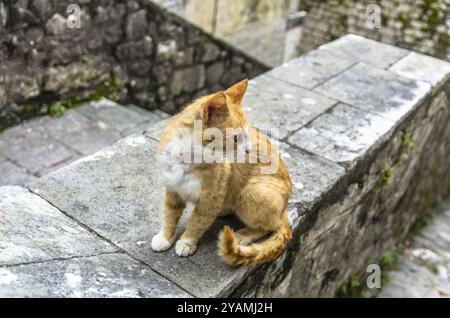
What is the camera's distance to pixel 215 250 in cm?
212

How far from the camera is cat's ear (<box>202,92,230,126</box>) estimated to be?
1744 mm

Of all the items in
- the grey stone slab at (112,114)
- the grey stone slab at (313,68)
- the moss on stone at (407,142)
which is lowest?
the grey stone slab at (112,114)

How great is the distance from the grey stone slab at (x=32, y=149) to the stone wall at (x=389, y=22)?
585 centimetres

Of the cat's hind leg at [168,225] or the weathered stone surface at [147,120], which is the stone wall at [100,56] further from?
the cat's hind leg at [168,225]

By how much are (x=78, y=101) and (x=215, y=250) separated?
3151mm

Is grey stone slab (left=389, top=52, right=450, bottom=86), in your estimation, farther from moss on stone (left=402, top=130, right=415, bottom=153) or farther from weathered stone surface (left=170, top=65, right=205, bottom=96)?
weathered stone surface (left=170, top=65, right=205, bottom=96)

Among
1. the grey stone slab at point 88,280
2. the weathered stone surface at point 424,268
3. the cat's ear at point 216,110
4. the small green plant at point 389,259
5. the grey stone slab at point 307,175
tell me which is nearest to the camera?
the grey stone slab at point 88,280

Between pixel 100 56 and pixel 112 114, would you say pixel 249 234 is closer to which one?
pixel 112 114

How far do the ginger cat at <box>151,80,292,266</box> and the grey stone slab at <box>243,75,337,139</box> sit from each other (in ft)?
3.30

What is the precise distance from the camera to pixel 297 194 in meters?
2.56

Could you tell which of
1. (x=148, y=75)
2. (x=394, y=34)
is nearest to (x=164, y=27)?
(x=148, y=75)

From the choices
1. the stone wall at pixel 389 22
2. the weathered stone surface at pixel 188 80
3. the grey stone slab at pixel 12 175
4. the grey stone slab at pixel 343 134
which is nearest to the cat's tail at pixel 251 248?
the grey stone slab at pixel 343 134

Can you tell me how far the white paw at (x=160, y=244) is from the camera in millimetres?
2053

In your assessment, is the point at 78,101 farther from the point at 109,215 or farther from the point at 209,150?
the point at 209,150
